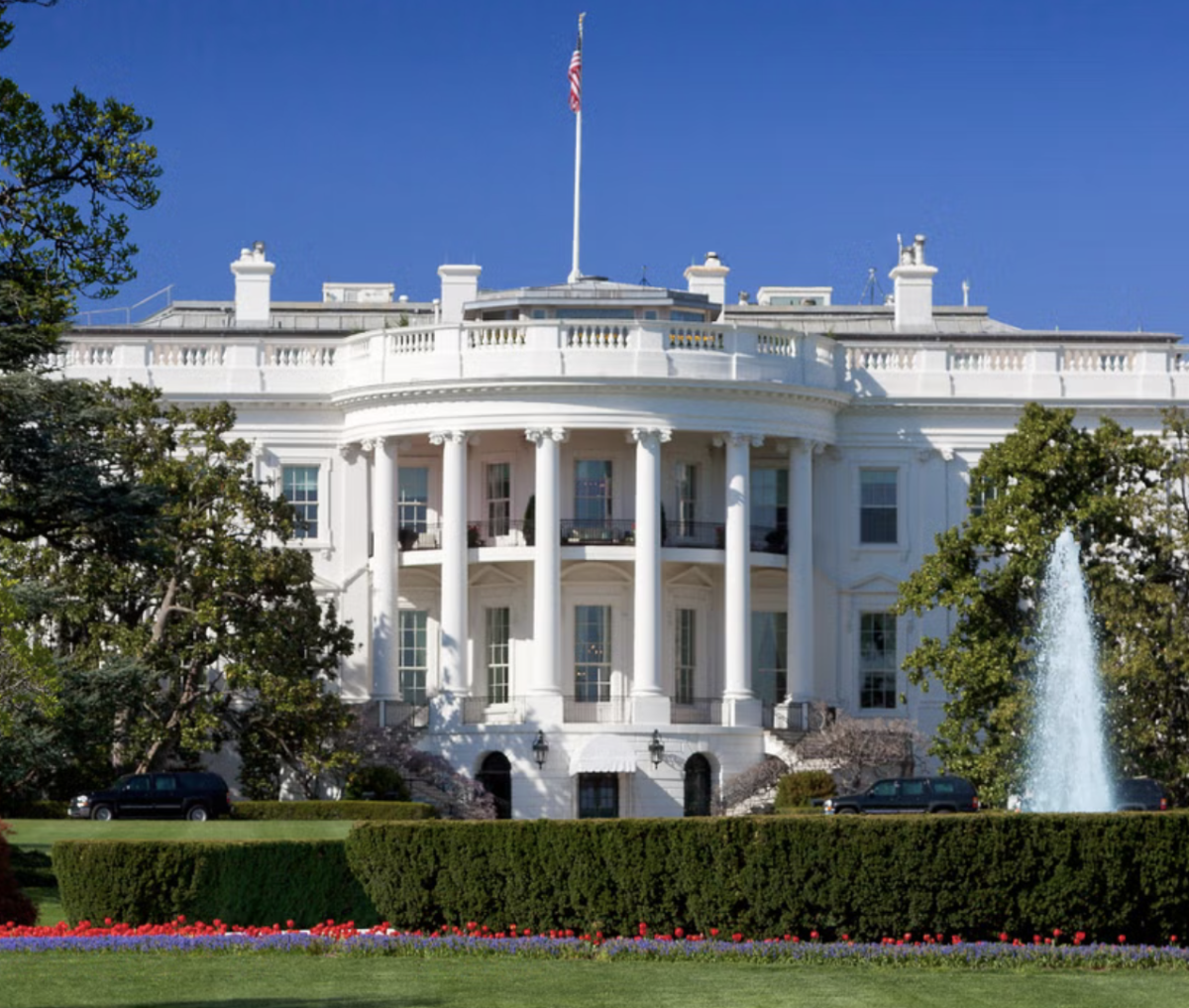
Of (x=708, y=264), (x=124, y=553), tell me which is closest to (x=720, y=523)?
(x=708, y=264)

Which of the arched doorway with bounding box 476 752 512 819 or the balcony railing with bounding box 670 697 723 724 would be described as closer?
the arched doorway with bounding box 476 752 512 819

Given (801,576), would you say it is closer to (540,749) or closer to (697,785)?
(697,785)

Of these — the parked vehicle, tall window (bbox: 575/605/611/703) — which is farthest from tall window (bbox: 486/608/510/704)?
the parked vehicle

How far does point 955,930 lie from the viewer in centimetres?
3116

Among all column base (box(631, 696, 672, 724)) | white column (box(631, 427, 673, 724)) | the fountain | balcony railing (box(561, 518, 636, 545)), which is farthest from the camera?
balcony railing (box(561, 518, 636, 545))

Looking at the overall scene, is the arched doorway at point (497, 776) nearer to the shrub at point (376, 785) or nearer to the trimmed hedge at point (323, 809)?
the shrub at point (376, 785)

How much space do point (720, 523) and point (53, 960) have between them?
4149cm

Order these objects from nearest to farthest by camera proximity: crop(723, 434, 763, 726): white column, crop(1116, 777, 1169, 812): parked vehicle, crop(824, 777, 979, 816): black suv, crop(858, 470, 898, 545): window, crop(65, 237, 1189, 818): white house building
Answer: crop(1116, 777, 1169, 812): parked vehicle < crop(824, 777, 979, 816): black suv < crop(65, 237, 1189, 818): white house building < crop(723, 434, 763, 726): white column < crop(858, 470, 898, 545): window

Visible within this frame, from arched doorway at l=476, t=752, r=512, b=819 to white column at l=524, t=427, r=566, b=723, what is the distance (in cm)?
155

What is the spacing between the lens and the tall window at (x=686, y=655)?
68750mm

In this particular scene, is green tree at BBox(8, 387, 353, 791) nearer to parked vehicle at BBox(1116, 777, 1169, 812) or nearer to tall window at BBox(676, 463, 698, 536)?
tall window at BBox(676, 463, 698, 536)

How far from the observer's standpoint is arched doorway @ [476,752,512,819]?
6569 cm

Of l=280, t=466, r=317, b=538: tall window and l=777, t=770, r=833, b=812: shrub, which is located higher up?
l=280, t=466, r=317, b=538: tall window

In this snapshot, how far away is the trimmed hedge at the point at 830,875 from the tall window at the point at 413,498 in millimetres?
37499
